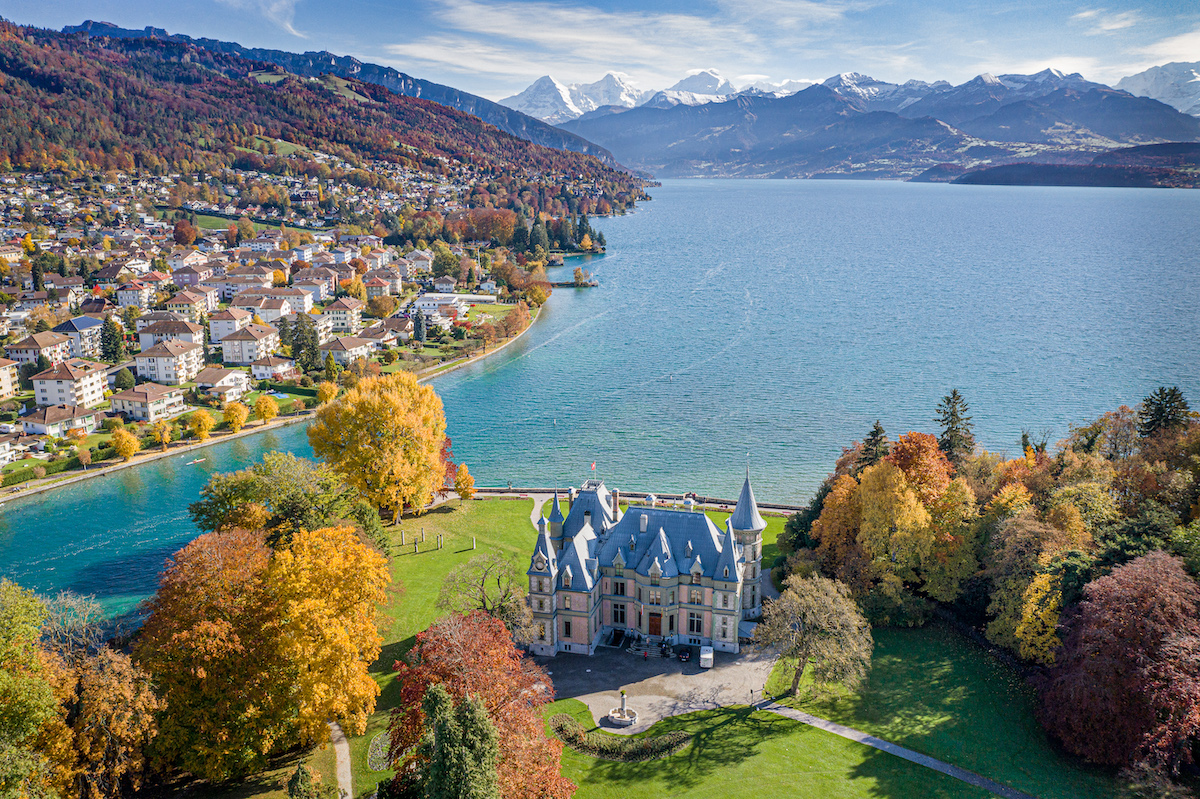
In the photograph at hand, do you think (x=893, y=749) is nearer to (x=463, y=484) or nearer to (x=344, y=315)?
(x=463, y=484)

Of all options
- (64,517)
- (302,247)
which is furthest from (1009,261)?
(64,517)

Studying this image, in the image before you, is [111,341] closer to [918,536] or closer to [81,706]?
[81,706]

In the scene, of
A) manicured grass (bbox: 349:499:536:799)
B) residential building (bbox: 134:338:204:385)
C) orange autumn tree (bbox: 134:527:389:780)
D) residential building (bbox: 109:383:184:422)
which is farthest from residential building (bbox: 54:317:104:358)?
orange autumn tree (bbox: 134:527:389:780)

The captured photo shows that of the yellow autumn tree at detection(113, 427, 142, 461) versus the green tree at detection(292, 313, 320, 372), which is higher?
the green tree at detection(292, 313, 320, 372)

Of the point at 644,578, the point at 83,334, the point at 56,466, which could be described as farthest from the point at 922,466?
the point at 83,334

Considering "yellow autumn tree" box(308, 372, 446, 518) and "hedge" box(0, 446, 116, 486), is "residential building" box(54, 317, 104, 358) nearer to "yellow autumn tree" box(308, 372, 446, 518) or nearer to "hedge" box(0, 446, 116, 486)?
"hedge" box(0, 446, 116, 486)

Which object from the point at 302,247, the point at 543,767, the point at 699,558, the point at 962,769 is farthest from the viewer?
the point at 302,247

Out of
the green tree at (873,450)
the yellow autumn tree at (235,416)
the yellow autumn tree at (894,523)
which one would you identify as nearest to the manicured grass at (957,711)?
the yellow autumn tree at (894,523)
